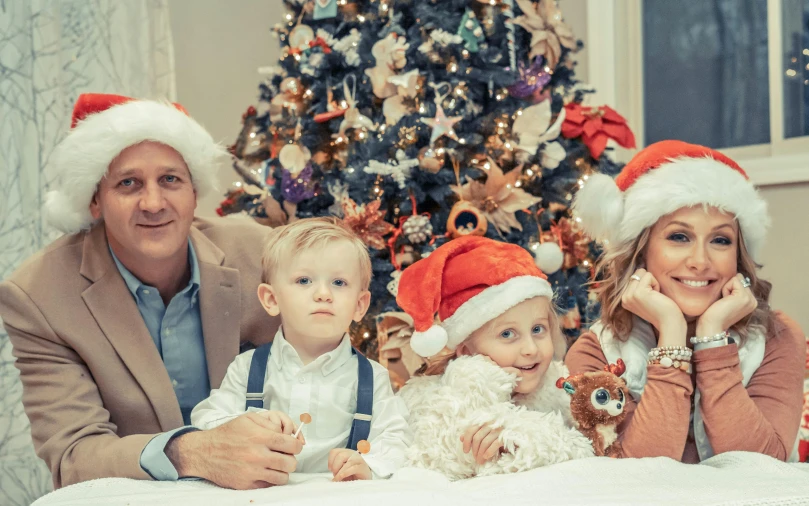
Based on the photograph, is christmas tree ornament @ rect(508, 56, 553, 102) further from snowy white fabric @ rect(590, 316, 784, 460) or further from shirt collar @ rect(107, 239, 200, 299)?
shirt collar @ rect(107, 239, 200, 299)

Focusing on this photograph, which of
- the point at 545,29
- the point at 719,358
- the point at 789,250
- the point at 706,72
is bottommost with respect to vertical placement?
the point at 789,250

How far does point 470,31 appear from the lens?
8.84 feet

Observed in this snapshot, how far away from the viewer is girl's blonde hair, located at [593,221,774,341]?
1617 millimetres

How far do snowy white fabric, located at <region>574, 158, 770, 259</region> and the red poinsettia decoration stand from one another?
1111 mm

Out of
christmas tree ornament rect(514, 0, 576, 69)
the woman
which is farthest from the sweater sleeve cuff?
christmas tree ornament rect(514, 0, 576, 69)

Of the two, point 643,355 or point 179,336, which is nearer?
point 643,355

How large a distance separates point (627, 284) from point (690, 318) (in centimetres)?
15

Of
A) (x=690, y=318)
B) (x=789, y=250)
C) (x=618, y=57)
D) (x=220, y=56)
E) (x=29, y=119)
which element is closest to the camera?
(x=690, y=318)

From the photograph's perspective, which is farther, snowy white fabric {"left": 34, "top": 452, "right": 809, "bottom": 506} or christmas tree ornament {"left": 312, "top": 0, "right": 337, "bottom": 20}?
christmas tree ornament {"left": 312, "top": 0, "right": 337, "bottom": 20}

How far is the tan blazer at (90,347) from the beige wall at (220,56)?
92.8 inches

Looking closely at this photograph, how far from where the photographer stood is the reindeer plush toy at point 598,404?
142cm

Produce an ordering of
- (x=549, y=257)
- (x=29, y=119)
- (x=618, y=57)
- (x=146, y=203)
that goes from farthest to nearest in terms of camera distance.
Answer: (x=618, y=57)
(x=29, y=119)
(x=549, y=257)
(x=146, y=203)

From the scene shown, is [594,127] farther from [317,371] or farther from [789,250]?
[317,371]

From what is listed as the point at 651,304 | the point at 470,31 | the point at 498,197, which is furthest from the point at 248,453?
the point at 470,31
